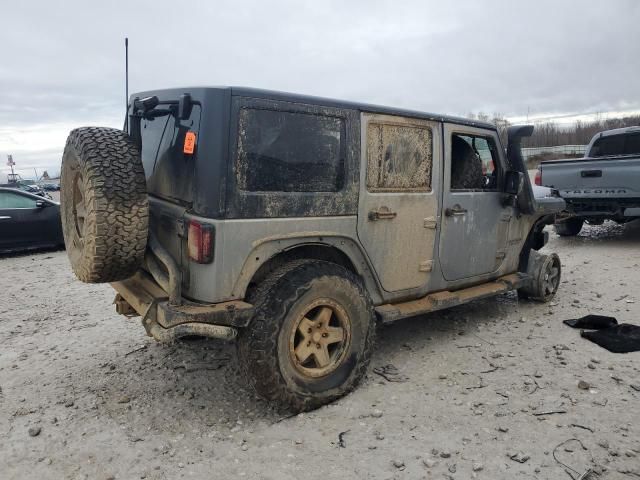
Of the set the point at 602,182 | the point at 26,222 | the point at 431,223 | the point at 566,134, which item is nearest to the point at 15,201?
the point at 26,222

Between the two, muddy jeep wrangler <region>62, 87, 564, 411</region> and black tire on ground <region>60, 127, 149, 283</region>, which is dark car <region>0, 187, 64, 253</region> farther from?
black tire on ground <region>60, 127, 149, 283</region>

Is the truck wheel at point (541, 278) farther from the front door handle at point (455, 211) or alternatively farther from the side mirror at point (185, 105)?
the side mirror at point (185, 105)

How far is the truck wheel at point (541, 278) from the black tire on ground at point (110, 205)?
4.01 meters

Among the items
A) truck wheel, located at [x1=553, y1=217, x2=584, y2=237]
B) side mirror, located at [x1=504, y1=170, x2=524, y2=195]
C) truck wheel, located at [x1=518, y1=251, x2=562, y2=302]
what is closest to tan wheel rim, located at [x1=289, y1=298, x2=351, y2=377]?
side mirror, located at [x1=504, y1=170, x2=524, y2=195]

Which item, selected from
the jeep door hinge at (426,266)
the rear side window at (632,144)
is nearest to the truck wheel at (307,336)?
the jeep door hinge at (426,266)

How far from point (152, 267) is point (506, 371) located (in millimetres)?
2705

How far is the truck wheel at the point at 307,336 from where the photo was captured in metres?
2.99

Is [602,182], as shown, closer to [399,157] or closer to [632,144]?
[632,144]

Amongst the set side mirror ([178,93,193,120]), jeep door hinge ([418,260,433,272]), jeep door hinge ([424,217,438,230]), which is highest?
side mirror ([178,93,193,120])

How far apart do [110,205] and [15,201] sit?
7.74 metres

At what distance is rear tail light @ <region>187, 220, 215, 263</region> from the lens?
2.86 meters

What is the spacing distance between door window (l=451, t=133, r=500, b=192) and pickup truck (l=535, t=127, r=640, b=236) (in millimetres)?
3189

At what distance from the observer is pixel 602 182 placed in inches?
311

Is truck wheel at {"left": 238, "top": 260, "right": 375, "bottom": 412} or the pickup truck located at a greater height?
the pickup truck
